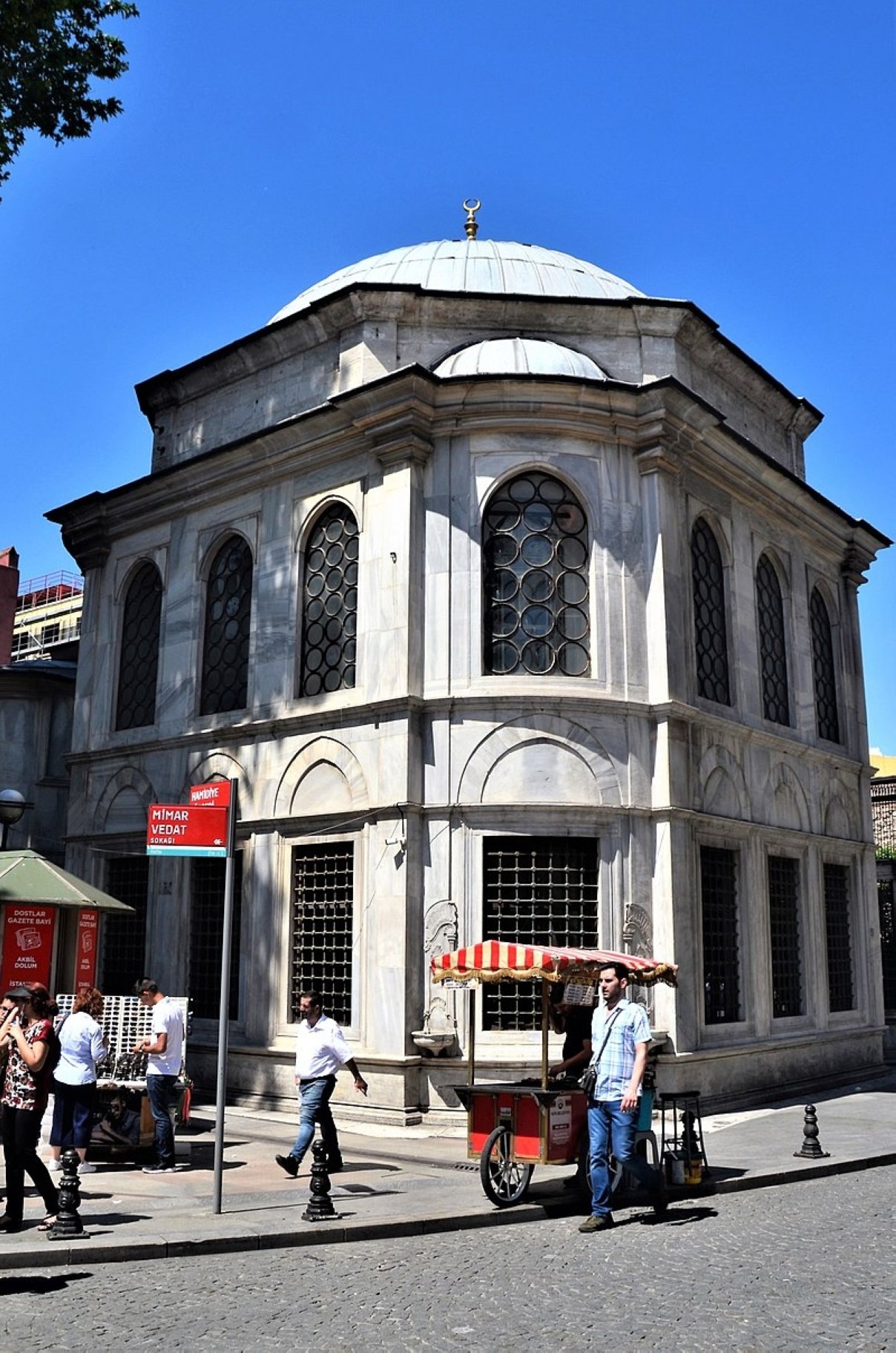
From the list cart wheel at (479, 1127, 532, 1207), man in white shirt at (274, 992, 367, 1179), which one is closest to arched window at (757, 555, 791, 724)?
man in white shirt at (274, 992, 367, 1179)

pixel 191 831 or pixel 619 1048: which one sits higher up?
pixel 191 831

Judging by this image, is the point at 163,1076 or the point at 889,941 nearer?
→ the point at 163,1076

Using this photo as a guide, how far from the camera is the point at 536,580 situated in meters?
17.5

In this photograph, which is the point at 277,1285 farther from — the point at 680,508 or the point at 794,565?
the point at 794,565

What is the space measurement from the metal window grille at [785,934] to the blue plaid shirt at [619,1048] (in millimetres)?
10165

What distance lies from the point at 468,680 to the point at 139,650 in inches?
300

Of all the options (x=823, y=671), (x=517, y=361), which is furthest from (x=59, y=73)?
(x=823, y=671)

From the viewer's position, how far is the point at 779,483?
2117 centimetres

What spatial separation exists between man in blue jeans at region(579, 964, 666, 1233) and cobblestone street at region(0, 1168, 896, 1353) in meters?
0.28

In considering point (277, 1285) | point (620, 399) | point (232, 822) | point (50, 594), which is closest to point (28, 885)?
point (232, 822)

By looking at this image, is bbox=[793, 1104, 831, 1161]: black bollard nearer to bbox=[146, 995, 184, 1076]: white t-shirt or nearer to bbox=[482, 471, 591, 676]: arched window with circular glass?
bbox=[146, 995, 184, 1076]: white t-shirt

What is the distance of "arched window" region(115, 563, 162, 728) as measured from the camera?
21531mm

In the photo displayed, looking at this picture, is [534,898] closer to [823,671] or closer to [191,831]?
[191,831]

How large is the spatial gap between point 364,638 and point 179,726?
171 inches
